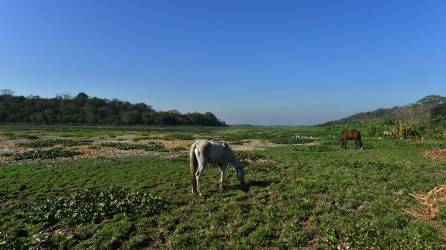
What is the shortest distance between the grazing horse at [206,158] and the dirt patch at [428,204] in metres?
7.03

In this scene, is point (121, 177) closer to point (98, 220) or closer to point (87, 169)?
point (87, 169)

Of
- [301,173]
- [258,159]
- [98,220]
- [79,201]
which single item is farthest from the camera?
[258,159]

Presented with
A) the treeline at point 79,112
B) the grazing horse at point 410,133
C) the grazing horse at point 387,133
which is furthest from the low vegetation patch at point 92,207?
the treeline at point 79,112

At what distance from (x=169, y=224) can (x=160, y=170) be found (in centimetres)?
1034

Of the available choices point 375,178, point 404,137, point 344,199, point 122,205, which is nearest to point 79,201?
point 122,205

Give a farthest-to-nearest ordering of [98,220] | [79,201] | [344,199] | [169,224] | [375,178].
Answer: [375,178]
[79,201]
[344,199]
[98,220]
[169,224]

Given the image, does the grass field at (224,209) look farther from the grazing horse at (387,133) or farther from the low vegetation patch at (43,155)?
the grazing horse at (387,133)

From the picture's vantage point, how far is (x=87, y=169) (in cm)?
2412

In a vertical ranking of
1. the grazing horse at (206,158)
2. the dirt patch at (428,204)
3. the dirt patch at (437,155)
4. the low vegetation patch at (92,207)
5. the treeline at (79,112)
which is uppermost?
the treeline at (79,112)

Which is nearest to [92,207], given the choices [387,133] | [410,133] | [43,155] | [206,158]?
[206,158]

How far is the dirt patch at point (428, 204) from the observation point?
12.8 meters

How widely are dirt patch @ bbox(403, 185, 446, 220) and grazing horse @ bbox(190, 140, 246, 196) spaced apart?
7.03 m

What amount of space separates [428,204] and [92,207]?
1225 centimetres

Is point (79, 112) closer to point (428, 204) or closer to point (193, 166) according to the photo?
point (193, 166)
